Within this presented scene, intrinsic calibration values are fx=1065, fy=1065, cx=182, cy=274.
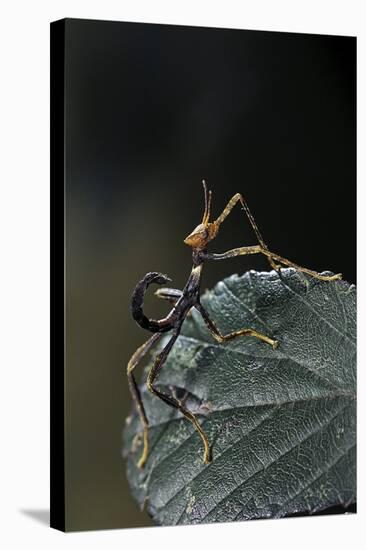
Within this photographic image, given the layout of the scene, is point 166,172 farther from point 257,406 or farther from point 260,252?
point 257,406

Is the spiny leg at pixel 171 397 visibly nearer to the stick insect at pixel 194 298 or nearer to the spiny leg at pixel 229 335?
the stick insect at pixel 194 298

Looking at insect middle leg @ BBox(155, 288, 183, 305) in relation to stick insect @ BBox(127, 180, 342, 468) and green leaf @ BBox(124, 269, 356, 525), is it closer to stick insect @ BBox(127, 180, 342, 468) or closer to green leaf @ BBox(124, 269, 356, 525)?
stick insect @ BBox(127, 180, 342, 468)

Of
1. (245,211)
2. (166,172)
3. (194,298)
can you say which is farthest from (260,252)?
(166,172)

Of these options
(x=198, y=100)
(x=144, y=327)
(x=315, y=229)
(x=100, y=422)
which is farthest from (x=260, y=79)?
(x=100, y=422)

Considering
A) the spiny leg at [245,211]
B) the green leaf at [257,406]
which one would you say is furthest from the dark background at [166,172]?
the green leaf at [257,406]

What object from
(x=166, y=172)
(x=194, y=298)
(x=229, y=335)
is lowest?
(x=229, y=335)

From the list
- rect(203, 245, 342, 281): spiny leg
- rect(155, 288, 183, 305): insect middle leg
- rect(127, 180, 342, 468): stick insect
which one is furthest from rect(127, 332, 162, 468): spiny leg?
rect(203, 245, 342, 281): spiny leg
